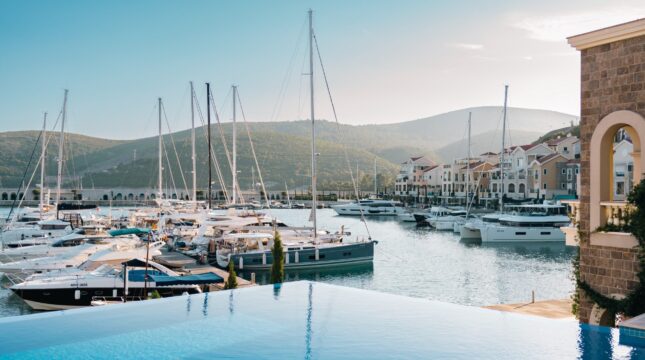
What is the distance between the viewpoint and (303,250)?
98.1 feet

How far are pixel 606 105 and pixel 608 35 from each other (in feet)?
3.89

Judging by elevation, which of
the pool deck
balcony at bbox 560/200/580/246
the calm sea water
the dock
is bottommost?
the calm sea water

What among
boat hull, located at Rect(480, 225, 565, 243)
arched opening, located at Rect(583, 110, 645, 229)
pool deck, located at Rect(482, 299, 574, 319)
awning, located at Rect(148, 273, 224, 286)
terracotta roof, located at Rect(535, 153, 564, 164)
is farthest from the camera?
terracotta roof, located at Rect(535, 153, 564, 164)

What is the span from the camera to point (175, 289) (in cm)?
1909

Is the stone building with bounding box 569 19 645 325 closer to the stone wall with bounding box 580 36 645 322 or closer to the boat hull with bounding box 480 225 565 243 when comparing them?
the stone wall with bounding box 580 36 645 322

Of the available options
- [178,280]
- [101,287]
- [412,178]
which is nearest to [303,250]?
[178,280]

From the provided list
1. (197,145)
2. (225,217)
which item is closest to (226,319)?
(225,217)

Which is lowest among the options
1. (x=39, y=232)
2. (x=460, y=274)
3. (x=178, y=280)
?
(x=460, y=274)

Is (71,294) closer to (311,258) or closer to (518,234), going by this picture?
(311,258)

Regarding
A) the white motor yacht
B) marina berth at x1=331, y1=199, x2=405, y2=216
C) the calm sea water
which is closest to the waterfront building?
marina berth at x1=331, y1=199, x2=405, y2=216

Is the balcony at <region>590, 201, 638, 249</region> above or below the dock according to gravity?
above

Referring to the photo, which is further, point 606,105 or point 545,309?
point 545,309

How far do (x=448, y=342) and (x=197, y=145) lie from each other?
152 m

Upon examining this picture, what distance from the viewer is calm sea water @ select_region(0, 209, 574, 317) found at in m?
24.5
